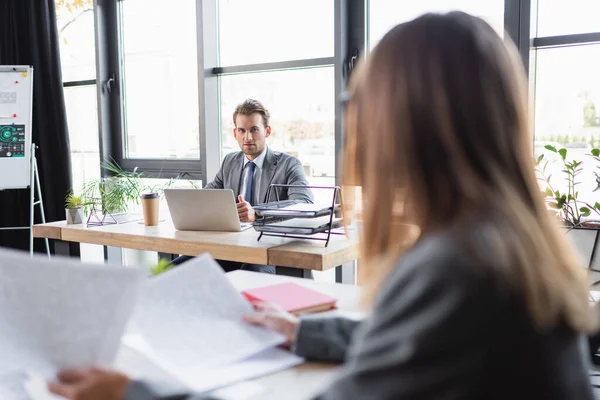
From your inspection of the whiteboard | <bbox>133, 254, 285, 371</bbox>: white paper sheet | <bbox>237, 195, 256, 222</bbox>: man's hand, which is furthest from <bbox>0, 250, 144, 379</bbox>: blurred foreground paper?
the whiteboard

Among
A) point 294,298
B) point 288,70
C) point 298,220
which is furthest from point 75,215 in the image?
point 294,298

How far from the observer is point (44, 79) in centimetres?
446

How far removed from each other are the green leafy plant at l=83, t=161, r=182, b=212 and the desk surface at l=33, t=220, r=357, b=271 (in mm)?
664

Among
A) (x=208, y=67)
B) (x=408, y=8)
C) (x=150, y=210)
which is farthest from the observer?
(x=208, y=67)

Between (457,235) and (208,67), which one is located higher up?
(208,67)

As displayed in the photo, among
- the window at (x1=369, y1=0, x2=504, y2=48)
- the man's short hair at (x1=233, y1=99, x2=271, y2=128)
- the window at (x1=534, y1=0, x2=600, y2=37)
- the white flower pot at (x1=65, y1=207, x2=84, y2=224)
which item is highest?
the window at (x1=369, y1=0, x2=504, y2=48)

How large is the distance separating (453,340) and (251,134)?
8.88 ft

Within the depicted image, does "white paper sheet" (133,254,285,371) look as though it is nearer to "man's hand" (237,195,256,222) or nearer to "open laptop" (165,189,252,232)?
"open laptop" (165,189,252,232)

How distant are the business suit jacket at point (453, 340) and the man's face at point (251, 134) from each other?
263cm

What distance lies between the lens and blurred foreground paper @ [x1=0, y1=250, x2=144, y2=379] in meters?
0.78

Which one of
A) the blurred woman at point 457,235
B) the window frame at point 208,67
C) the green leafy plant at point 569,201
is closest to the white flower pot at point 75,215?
the window frame at point 208,67

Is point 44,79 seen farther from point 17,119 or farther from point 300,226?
point 300,226

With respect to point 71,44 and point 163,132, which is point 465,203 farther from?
point 71,44

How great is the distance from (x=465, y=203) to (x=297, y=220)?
1702 millimetres
